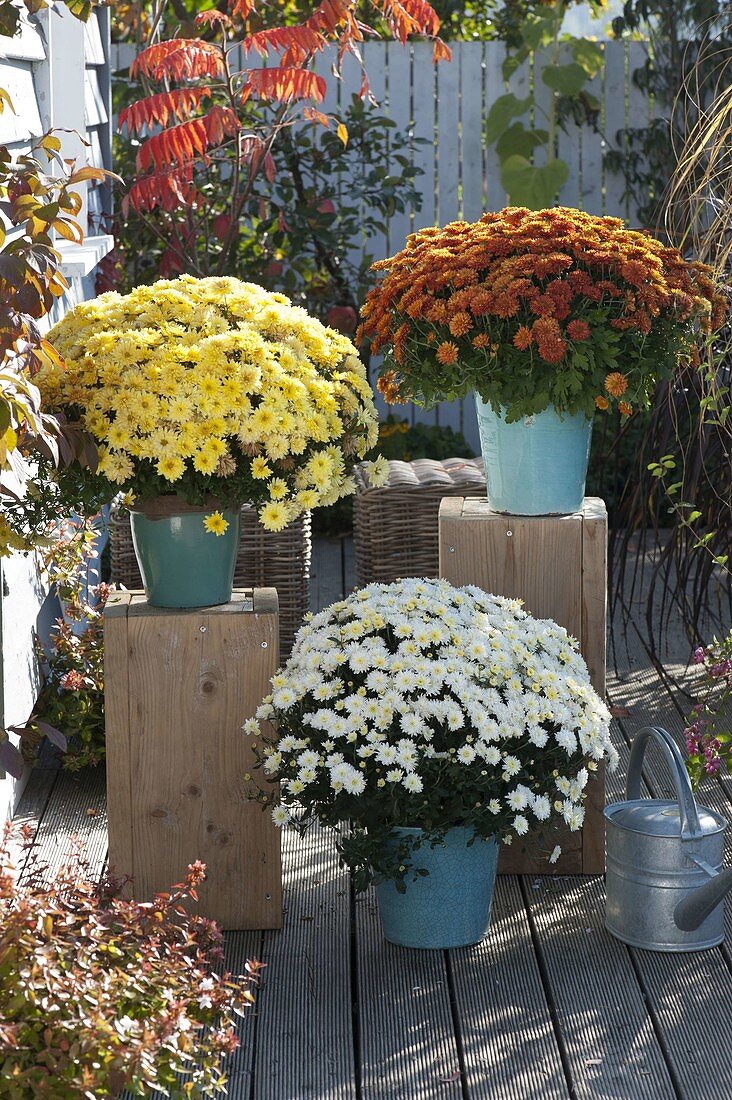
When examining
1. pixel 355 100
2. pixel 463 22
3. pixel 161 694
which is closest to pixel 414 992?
pixel 161 694

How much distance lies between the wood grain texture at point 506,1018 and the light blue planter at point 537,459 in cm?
76

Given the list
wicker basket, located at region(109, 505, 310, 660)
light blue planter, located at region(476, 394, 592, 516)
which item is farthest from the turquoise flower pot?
wicker basket, located at region(109, 505, 310, 660)

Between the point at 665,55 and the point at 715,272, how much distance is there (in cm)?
352

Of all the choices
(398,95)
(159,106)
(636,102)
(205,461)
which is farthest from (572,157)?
(205,461)

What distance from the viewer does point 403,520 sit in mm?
3842

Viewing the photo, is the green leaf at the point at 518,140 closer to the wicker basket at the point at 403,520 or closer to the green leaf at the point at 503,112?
the green leaf at the point at 503,112

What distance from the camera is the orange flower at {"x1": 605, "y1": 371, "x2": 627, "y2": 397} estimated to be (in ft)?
7.66

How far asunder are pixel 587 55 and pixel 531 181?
63 cm

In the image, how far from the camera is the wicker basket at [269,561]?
3676 millimetres

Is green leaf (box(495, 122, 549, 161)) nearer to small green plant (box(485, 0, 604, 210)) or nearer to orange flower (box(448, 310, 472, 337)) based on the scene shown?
small green plant (box(485, 0, 604, 210))

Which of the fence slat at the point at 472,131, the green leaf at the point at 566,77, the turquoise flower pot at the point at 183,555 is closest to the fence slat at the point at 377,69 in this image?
the fence slat at the point at 472,131

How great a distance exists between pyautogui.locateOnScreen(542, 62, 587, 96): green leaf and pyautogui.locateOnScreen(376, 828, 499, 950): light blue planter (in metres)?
4.52

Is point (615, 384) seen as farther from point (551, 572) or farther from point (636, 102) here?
point (636, 102)

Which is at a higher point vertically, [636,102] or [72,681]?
[636,102]
